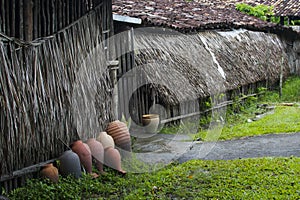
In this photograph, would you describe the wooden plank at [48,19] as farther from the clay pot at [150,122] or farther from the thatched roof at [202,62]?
the clay pot at [150,122]

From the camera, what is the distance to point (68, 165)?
247 inches

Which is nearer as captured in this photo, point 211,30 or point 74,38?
point 74,38

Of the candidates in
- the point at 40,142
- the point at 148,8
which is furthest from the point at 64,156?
the point at 148,8

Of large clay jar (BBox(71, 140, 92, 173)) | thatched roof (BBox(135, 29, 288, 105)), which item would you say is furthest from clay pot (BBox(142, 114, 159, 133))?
large clay jar (BBox(71, 140, 92, 173))

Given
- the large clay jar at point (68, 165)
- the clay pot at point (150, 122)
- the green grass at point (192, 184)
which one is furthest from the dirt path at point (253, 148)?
the large clay jar at point (68, 165)

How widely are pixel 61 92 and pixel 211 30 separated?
7.83 m

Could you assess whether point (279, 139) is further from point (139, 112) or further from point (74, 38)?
point (74, 38)

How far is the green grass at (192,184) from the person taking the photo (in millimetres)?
5684

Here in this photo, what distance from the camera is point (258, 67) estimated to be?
48.4 ft

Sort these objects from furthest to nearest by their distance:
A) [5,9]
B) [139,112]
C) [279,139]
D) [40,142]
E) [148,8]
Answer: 1. [148,8]
2. [139,112]
3. [279,139]
4. [40,142]
5. [5,9]

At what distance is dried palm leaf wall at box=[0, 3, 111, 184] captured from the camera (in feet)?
18.2

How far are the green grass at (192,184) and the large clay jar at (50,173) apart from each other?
0.10m

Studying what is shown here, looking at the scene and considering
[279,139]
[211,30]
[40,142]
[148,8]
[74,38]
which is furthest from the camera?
[211,30]

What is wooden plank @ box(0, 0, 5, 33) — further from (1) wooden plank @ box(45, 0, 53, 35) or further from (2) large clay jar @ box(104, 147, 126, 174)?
(2) large clay jar @ box(104, 147, 126, 174)
